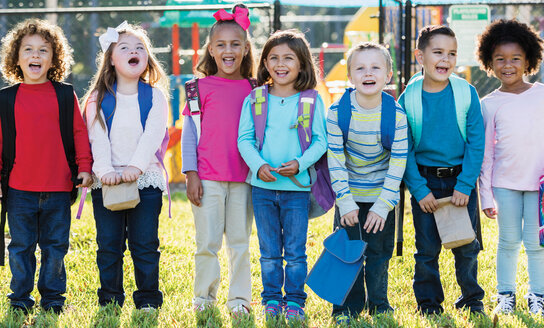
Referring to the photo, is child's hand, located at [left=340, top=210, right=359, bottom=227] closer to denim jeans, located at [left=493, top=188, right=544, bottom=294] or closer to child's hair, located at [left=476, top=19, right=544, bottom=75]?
denim jeans, located at [left=493, top=188, right=544, bottom=294]

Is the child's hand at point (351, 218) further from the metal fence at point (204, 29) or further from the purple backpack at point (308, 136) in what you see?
the metal fence at point (204, 29)

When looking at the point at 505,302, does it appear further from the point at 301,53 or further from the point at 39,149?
the point at 39,149

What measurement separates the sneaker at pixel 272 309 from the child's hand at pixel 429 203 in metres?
0.97

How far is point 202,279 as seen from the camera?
12.4 ft

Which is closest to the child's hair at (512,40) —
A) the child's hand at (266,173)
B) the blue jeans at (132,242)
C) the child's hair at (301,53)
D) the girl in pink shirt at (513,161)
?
the girl in pink shirt at (513,161)

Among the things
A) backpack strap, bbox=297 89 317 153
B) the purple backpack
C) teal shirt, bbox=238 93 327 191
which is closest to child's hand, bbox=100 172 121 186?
teal shirt, bbox=238 93 327 191

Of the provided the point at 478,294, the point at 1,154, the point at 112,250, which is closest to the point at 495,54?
the point at 478,294

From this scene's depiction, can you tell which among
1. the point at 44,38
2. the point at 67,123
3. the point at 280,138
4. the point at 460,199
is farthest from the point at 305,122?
the point at 44,38

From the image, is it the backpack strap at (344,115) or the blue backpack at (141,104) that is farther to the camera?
the blue backpack at (141,104)

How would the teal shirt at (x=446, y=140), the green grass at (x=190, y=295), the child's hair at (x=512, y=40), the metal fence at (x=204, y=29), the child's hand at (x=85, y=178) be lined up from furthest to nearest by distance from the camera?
the metal fence at (x=204, y=29) < the child's hair at (x=512, y=40) < the child's hand at (x=85, y=178) < the teal shirt at (x=446, y=140) < the green grass at (x=190, y=295)

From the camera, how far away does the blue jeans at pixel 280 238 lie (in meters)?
3.61

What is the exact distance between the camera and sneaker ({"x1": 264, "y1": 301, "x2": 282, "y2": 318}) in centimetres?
353

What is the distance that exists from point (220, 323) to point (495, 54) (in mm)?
2261

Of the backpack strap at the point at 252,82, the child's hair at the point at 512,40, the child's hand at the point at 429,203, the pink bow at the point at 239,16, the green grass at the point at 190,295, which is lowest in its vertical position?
the green grass at the point at 190,295
